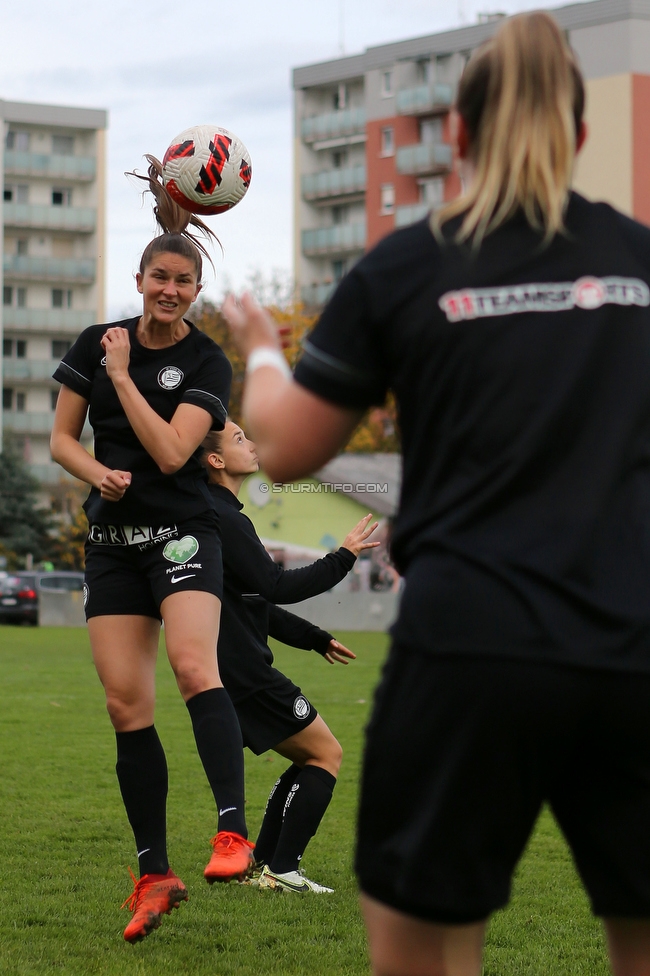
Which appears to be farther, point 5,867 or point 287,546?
point 287,546

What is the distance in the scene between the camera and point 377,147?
70.4 m

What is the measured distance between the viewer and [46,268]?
267ft

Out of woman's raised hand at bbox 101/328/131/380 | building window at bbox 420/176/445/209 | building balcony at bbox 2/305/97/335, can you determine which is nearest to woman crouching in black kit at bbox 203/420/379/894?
woman's raised hand at bbox 101/328/131/380

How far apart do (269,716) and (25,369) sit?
252ft

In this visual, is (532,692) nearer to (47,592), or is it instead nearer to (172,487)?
(172,487)

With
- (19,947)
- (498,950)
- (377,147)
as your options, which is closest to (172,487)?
(19,947)

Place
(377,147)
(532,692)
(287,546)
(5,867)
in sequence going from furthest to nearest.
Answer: (377,147) → (287,546) → (5,867) → (532,692)

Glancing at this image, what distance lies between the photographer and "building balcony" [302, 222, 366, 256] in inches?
2827

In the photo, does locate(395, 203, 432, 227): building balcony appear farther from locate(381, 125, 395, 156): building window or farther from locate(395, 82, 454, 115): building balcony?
locate(395, 82, 454, 115): building balcony

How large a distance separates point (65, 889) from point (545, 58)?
4735mm

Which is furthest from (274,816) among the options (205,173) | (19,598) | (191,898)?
(19,598)

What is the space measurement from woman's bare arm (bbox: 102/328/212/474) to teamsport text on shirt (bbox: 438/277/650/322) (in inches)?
112

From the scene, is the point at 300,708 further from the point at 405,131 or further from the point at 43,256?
the point at 43,256

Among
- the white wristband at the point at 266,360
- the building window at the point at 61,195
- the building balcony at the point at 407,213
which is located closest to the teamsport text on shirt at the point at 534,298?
the white wristband at the point at 266,360
